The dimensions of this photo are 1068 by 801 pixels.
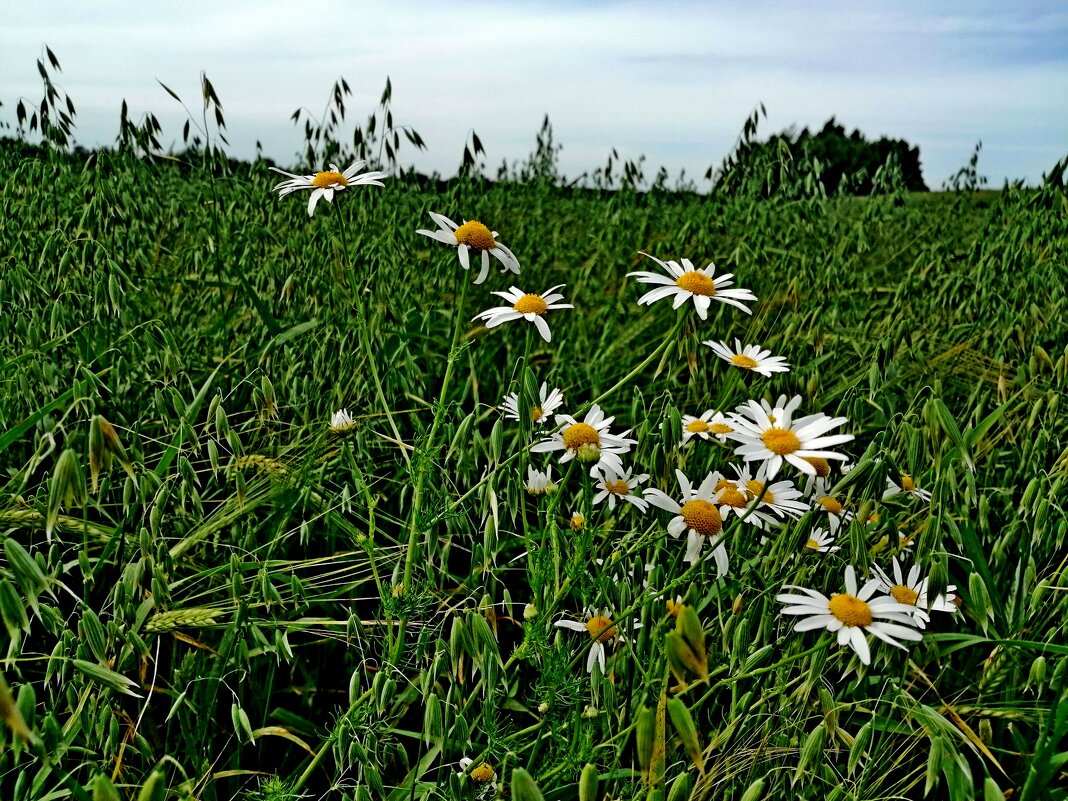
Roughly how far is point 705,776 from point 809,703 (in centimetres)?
22

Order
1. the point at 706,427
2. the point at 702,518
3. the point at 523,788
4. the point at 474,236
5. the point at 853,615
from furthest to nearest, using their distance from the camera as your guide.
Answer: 1. the point at 706,427
2. the point at 474,236
3. the point at 702,518
4. the point at 853,615
5. the point at 523,788

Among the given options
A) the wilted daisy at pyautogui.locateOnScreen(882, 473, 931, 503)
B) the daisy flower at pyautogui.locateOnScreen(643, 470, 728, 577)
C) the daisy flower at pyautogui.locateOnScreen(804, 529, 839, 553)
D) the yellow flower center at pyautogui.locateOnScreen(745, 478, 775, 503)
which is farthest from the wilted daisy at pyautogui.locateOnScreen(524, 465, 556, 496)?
the wilted daisy at pyautogui.locateOnScreen(882, 473, 931, 503)

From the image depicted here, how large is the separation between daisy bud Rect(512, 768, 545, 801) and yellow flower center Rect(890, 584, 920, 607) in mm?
754

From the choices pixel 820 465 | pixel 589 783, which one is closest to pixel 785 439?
pixel 820 465

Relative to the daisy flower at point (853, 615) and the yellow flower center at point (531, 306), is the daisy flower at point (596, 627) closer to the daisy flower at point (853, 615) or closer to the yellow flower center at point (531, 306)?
the daisy flower at point (853, 615)

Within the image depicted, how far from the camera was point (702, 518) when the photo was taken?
1.24 m

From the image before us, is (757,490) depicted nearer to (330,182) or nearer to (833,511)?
(833,511)

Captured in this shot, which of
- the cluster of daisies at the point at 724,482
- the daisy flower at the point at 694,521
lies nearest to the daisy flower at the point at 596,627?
the cluster of daisies at the point at 724,482

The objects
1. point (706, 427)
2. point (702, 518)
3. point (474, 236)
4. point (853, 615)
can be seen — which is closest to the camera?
point (853, 615)

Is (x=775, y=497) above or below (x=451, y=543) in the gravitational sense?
above

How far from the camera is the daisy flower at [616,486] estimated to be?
1.37 metres

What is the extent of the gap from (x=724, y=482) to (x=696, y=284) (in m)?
0.32

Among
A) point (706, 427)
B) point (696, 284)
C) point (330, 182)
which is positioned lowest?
point (706, 427)

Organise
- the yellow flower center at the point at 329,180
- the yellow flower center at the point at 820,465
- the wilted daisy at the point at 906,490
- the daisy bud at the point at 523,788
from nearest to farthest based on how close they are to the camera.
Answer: the daisy bud at the point at 523,788, the yellow flower center at the point at 820,465, the wilted daisy at the point at 906,490, the yellow flower center at the point at 329,180
